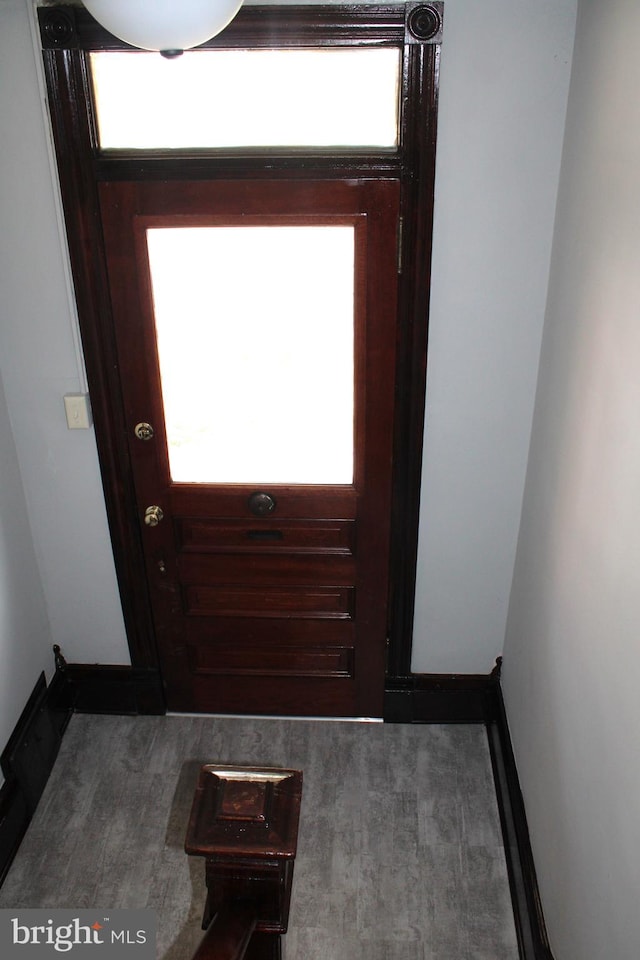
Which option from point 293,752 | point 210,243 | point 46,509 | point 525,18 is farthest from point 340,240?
point 293,752

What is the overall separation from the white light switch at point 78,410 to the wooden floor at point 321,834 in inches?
46.2

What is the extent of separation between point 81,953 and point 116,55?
2.29 meters

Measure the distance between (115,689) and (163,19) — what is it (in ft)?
7.34

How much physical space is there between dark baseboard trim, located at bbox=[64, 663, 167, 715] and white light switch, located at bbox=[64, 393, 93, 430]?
3.15ft

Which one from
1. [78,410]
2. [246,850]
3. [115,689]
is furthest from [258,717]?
[246,850]

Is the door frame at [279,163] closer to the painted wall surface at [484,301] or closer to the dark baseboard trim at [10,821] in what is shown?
the painted wall surface at [484,301]

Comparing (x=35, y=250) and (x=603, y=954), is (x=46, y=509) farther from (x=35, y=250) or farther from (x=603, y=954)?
(x=603, y=954)

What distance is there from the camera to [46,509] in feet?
8.56

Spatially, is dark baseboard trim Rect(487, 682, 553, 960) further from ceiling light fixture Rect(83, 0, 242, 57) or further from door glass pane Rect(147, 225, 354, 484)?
ceiling light fixture Rect(83, 0, 242, 57)

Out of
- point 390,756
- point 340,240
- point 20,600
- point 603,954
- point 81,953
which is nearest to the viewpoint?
point 603,954

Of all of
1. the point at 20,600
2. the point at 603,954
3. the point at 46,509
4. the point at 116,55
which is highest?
the point at 116,55

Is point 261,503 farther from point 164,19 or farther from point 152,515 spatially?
point 164,19

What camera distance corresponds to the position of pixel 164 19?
1.45m
